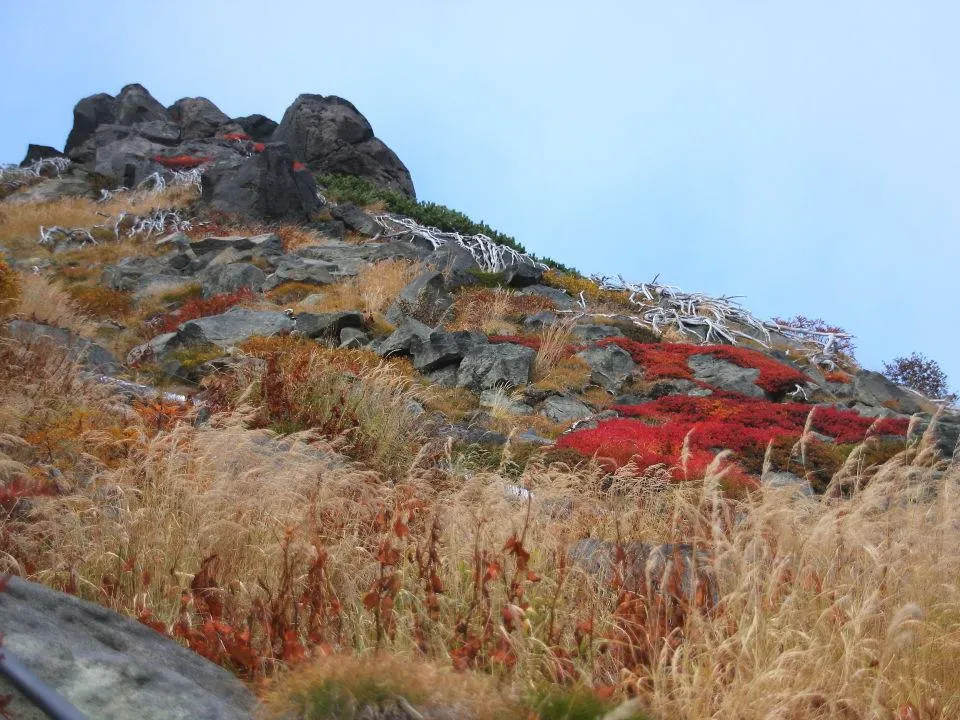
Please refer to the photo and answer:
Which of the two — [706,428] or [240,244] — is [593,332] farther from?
[240,244]

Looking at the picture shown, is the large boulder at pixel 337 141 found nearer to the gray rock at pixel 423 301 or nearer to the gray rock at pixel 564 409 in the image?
the gray rock at pixel 423 301

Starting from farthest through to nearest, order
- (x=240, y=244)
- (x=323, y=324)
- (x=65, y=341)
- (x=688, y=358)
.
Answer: (x=240, y=244), (x=688, y=358), (x=323, y=324), (x=65, y=341)

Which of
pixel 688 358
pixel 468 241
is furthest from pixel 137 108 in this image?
pixel 688 358

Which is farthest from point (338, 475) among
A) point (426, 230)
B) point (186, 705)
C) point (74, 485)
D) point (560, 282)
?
point (426, 230)

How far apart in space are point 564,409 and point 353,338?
4.00 m

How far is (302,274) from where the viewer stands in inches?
772

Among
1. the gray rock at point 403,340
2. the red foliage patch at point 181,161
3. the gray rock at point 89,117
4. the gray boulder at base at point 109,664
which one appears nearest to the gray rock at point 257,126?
the gray rock at point 89,117

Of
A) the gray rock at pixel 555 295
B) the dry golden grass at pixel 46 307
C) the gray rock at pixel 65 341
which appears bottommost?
the gray rock at pixel 65 341

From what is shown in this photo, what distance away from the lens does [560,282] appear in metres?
24.0

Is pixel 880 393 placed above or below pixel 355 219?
below

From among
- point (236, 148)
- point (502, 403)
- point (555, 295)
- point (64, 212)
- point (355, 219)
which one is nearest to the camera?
point (502, 403)

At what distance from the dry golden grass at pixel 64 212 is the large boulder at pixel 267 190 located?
53.9 inches

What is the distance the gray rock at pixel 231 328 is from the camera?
1308cm

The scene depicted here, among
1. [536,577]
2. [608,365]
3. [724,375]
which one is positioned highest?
[724,375]
